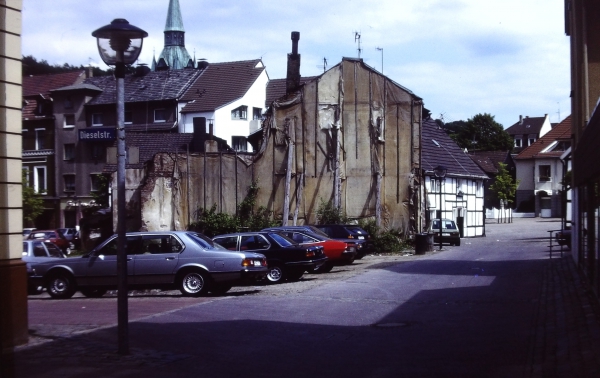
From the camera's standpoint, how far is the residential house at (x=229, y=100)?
6309 centimetres

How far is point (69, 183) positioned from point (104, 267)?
43.4 m

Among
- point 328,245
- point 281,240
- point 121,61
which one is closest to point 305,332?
point 121,61

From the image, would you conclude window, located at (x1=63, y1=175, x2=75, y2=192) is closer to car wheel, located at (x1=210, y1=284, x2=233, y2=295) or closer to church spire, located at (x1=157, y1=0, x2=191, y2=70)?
church spire, located at (x1=157, y1=0, x2=191, y2=70)

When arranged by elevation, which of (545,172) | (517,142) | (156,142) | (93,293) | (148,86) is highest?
(148,86)

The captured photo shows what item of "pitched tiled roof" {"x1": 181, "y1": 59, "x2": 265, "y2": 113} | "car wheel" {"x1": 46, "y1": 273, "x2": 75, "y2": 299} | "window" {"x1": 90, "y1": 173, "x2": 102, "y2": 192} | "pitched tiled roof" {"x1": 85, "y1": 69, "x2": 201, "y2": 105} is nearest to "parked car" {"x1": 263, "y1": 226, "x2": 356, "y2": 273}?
"car wheel" {"x1": 46, "y1": 273, "x2": 75, "y2": 299}

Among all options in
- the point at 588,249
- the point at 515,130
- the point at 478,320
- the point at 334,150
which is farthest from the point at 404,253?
the point at 515,130

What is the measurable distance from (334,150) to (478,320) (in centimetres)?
2689

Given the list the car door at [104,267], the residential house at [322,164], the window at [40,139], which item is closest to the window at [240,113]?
the window at [40,139]

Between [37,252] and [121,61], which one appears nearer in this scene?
[121,61]

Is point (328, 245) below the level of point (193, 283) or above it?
above

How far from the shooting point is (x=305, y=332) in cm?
1281

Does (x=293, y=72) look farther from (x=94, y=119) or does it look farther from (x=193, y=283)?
(x=193, y=283)

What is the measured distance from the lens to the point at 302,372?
958 cm

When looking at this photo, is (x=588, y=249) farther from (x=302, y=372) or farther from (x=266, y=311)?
(x=302, y=372)
